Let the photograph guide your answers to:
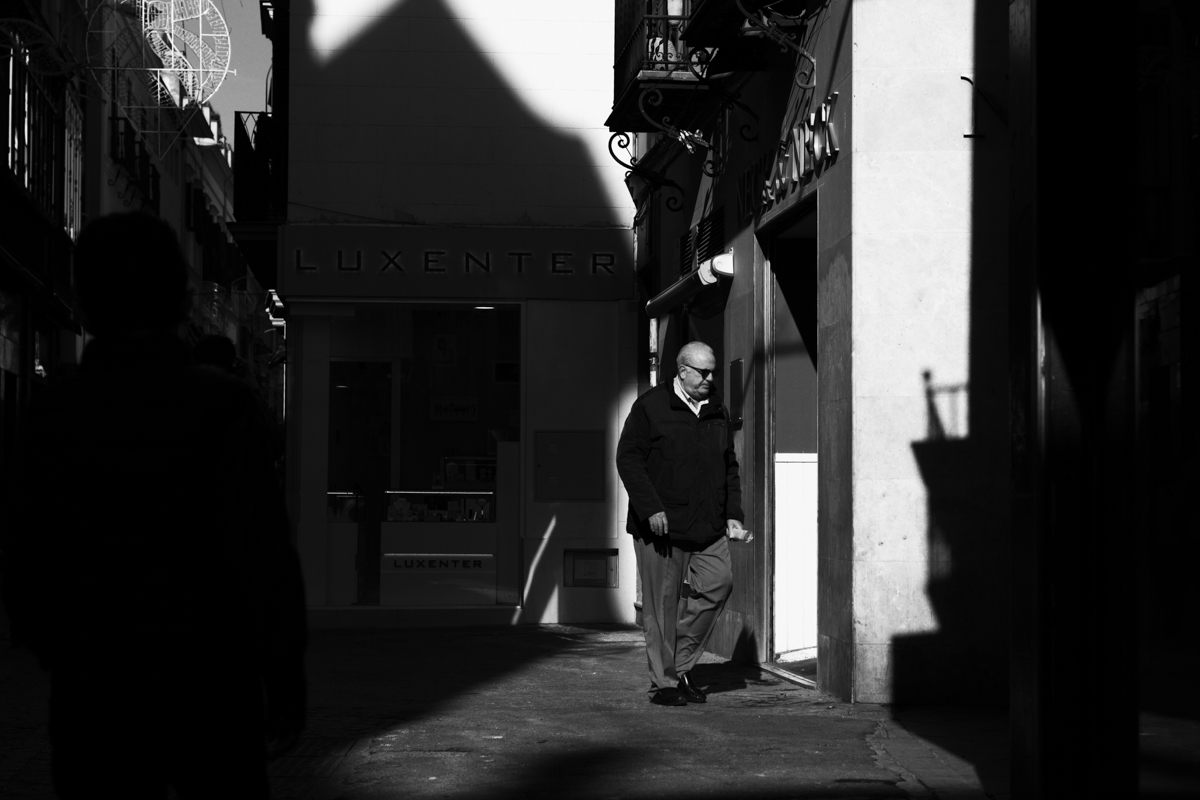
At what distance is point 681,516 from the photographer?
936 cm

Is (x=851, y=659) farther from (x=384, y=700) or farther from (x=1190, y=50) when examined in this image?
(x=1190, y=50)

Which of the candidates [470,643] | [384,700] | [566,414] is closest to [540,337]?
[566,414]

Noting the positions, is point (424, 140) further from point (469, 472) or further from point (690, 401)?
point (690, 401)

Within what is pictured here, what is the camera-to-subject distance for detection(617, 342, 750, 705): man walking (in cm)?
930

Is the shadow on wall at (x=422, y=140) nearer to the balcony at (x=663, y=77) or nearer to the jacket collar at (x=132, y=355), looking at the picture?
the balcony at (x=663, y=77)

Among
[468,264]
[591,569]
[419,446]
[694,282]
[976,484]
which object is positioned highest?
[468,264]

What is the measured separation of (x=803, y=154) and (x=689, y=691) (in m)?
3.21

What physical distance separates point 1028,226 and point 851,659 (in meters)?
4.01

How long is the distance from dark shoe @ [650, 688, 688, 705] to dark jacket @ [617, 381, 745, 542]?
2.72 feet

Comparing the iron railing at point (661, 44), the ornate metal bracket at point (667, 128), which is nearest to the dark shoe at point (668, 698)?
the iron railing at point (661, 44)

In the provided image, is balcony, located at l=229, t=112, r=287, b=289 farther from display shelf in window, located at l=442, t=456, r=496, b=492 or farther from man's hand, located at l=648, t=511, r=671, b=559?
man's hand, located at l=648, t=511, r=671, b=559

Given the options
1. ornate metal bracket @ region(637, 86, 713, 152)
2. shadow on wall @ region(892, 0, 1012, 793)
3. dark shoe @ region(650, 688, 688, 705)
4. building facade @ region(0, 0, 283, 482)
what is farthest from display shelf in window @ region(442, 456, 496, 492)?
shadow on wall @ region(892, 0, 1012, 793)

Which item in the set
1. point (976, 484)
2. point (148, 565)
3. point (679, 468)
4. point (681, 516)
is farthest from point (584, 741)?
point (148, 565)

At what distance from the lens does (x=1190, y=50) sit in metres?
4.36
